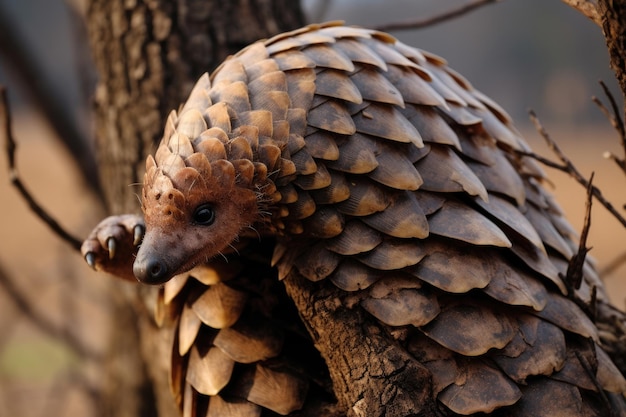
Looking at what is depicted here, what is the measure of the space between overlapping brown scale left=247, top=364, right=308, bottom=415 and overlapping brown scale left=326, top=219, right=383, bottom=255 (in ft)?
0.81

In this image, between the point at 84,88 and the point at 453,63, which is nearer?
the point at 84,88

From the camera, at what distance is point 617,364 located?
48.2 inches

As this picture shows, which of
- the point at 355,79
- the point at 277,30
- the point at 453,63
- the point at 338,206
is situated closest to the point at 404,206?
the point at 338,206

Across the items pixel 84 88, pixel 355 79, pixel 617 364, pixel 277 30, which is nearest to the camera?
pixel 355 79

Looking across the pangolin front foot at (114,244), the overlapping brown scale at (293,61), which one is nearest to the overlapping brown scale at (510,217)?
the overlapping brown scale at (293,61)

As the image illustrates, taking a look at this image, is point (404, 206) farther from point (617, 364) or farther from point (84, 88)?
point (84, 88)

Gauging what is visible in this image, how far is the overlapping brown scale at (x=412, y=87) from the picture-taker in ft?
3.69

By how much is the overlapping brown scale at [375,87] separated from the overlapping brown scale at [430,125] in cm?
4

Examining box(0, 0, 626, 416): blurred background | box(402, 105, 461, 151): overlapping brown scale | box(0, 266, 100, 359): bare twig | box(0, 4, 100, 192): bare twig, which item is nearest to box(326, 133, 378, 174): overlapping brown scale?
box(402, 105, 461, 151): overlapping brown scale

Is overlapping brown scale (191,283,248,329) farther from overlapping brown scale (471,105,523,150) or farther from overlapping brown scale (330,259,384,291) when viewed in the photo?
overlapping brown scale (471,105,523,150)

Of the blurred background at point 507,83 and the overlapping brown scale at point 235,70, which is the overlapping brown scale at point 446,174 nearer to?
the overlapping brown scale at point 235,70

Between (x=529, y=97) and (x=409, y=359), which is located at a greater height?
(x=409, y=359)

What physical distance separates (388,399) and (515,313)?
0.23 meters

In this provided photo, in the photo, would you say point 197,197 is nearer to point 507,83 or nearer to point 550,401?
point 550,401
